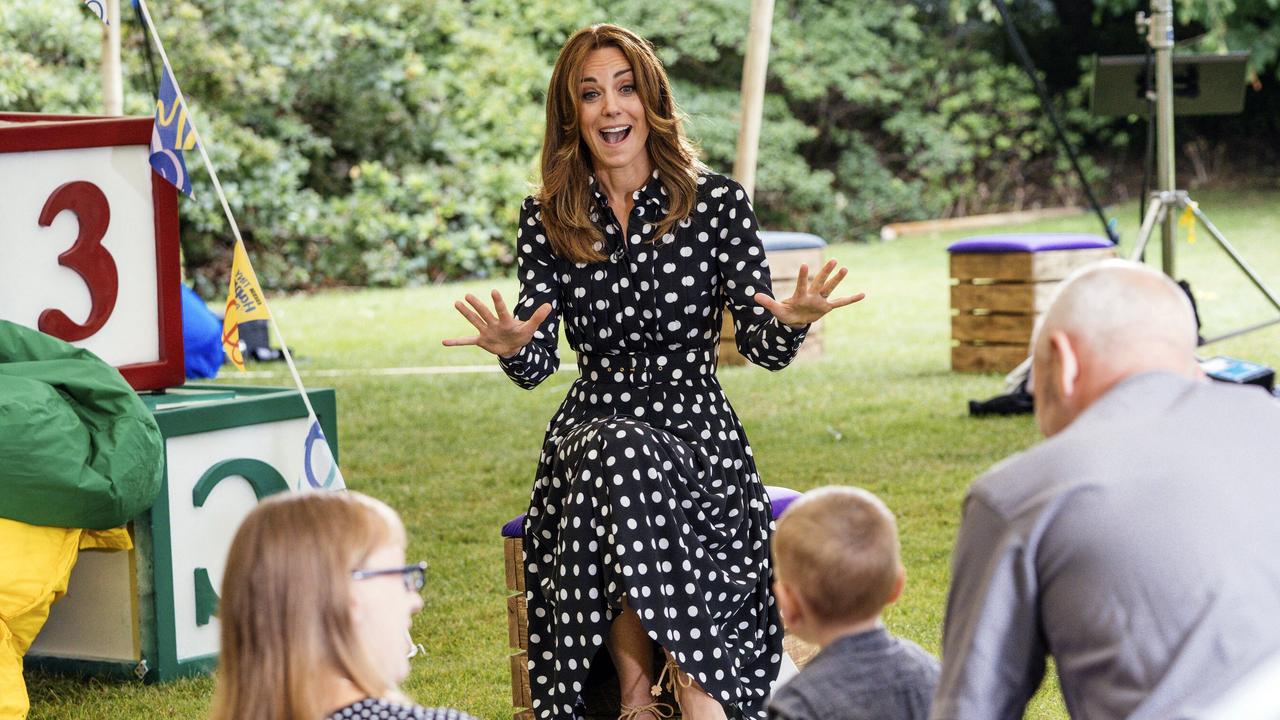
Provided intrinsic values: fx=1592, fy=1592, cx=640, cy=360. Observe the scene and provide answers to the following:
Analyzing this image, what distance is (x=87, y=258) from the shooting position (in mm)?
3752

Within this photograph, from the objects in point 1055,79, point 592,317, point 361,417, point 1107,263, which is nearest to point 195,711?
point 592,317

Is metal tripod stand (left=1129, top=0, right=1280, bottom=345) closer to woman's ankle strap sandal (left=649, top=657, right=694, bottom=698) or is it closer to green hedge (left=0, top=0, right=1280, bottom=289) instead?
woman's ankle strap sandal (left=649, top=657, right=694, bottom=698)

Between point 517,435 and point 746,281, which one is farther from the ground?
point 746,281

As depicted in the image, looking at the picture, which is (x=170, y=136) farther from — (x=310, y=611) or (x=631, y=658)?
(x=310, y=611)

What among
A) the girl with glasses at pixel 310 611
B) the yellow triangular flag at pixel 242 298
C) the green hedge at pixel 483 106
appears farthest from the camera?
the green hedge at pixel 483 106

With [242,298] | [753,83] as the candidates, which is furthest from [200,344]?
[242,298]

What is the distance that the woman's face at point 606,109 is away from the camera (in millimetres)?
3109

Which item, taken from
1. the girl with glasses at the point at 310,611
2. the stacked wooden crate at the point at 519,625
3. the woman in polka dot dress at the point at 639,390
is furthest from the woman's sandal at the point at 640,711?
the girl with glasses at the point at 310,611

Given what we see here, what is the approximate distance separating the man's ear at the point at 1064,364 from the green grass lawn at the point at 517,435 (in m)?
1.67

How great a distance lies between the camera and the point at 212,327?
303 inches

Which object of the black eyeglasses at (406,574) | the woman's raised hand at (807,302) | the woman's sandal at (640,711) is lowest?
the woman's sandal at (640,711)

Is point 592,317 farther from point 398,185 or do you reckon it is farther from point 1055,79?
point 1055,79

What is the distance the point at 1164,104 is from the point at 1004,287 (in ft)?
5.49

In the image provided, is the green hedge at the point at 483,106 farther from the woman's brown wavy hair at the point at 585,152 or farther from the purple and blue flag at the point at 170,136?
the woman's brown wavy hair at the point at 585,152
